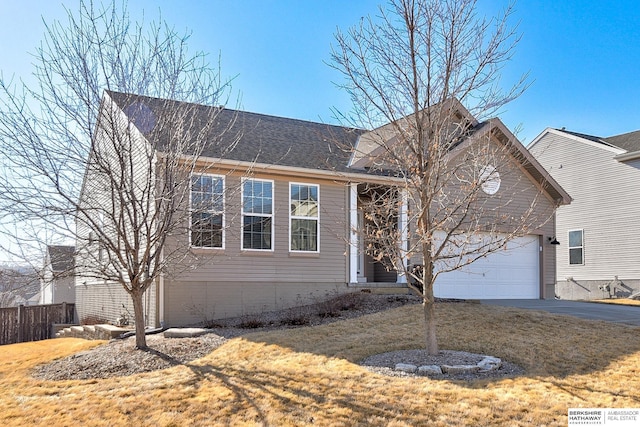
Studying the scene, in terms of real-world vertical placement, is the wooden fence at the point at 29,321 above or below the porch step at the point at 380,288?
below

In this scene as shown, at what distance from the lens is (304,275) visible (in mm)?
13969

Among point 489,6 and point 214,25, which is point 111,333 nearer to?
point 214,25

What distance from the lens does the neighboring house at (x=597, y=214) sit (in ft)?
71.1

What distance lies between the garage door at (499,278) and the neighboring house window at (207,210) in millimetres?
6810

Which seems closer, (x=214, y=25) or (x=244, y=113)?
(x=214, y=25)

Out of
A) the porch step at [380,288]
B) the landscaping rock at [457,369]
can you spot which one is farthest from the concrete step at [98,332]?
the landscaping rock at [457,369]


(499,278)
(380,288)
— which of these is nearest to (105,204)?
(380,288)

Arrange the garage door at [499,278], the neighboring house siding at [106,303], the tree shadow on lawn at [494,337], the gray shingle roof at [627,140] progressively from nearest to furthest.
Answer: the tree shadow on lawn at [494,337], the neighboring house siding at [106,303], the garage door at [499,278], the gray shingle roof at [627,140]

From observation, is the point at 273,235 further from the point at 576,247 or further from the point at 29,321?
the point at 576,247

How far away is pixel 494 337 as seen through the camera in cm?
970

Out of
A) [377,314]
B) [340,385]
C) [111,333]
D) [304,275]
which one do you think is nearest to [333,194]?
[304,275]

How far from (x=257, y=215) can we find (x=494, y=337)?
20.9 feet

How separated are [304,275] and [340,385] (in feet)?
23.1

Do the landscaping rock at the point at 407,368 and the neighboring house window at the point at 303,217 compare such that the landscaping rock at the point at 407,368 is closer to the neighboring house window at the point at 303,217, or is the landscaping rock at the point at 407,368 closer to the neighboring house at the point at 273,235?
the neighboring house at the point at 273,235
